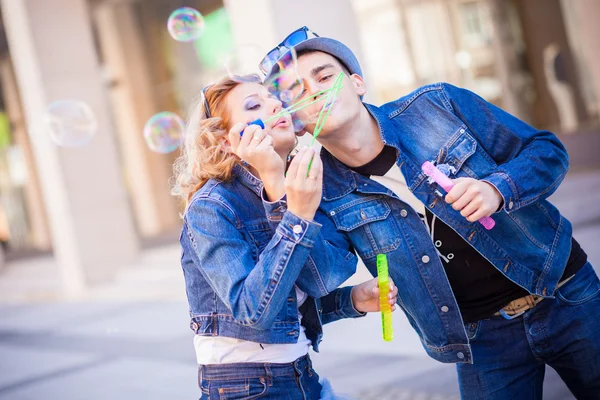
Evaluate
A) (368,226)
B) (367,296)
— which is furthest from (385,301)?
(368,226)

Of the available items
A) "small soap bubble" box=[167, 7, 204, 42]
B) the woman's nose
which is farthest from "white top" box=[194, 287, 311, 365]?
"small soap bubble" box=[167, 7, 204, 42]

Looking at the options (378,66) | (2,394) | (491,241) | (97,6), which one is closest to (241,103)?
(491,241)

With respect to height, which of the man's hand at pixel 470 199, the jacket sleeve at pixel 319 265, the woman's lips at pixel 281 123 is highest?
the woman's lips at pixel 281 123

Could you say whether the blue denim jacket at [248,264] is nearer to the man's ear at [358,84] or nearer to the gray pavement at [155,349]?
the man's ear at [358,84]

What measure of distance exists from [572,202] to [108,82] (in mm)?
13973

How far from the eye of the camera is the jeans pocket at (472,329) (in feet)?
7.31

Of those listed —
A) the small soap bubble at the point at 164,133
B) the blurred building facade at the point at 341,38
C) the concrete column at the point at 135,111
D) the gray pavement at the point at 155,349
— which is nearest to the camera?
the small soap bubble at the point at 164,133

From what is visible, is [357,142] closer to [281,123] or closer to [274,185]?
[281,123]

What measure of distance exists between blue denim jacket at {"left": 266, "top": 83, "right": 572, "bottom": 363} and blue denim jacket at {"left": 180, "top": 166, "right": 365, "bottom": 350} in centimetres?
12

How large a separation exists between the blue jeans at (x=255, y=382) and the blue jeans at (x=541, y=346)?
61 centimetres

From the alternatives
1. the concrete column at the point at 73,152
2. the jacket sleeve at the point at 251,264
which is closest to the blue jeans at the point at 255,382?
the jacket sleeve at the point at 251,264

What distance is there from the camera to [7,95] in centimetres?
2455

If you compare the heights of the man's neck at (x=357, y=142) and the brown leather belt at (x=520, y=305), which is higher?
the man's neck at (x=357, y=142)

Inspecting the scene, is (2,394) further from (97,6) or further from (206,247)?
(97,6)
